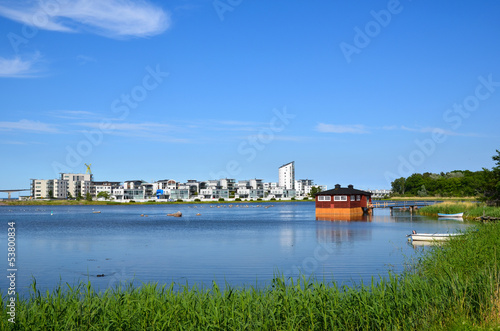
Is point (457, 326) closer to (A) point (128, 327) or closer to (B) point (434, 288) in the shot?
(B) point (434, 288)

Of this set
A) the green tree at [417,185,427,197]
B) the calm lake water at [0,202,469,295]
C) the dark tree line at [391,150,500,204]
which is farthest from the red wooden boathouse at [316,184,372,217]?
the green tree at [417,185,427,197]

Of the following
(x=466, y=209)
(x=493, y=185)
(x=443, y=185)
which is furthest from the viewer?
(x=443, y=185)

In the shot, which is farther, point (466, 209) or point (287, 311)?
point (466, 209)

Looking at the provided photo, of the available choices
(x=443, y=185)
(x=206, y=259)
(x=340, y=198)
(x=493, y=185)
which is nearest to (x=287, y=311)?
(x=206, y=259)

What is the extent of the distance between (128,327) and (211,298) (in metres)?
2.06

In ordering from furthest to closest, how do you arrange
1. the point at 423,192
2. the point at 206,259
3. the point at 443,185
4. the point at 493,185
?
the point at 423,192
the point at 443,185
the point at 493,185
the point at 206,259

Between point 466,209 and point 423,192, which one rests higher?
point 423,192

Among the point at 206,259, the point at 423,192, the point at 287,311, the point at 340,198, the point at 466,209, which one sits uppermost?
the point at 340,198

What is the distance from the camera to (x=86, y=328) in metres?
9.55

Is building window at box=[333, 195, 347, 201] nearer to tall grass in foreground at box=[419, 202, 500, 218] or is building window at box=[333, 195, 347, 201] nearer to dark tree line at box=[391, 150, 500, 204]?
tall grass in foreground at box=[419, 202, 500, 218]

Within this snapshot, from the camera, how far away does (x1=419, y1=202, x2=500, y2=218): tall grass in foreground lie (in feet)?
152

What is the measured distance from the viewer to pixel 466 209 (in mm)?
57406

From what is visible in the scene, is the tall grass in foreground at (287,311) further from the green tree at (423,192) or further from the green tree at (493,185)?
the green tree at (423,192)

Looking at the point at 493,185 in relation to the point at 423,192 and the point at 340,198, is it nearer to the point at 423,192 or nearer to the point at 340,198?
the point at 340,198
